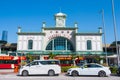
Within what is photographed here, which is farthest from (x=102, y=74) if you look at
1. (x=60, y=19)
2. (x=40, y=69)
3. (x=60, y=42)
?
(x=60, y=19)

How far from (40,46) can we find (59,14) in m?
12.3

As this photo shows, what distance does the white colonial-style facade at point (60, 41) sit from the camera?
46.8 meters

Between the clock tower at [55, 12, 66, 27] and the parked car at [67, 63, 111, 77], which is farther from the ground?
the clock tower at [55, 12, 66, 27]

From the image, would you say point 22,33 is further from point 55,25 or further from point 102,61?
point 102,61

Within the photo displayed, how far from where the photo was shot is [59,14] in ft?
171

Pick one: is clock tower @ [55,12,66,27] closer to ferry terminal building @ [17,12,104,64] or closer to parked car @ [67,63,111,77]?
ferry terminal building @ [17,12,104,64]

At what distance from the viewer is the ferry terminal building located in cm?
4672

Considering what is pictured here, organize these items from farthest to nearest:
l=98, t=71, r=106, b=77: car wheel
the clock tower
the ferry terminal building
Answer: the clock tower
the ferry terminal building
l=98, t=71, r=106, b=77: car wheel

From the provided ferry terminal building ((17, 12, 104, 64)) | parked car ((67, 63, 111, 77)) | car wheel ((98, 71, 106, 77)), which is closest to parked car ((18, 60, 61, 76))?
parked car ((67, 63, 111, 77))

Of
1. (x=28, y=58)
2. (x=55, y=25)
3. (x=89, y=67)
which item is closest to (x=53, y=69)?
(x=89, y=67)

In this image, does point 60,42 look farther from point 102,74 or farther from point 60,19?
point 102,74

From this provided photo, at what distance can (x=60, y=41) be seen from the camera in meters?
48.8

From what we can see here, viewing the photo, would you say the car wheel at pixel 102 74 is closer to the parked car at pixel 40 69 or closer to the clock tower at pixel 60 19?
the parked car at pixel 40 69

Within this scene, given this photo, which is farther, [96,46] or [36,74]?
[96,46]
